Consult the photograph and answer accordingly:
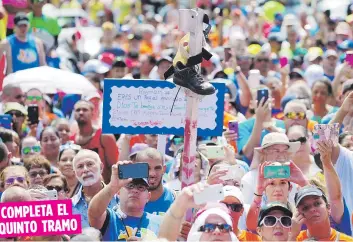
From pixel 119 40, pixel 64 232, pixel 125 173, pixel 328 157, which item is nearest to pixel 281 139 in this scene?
pixel 328 157

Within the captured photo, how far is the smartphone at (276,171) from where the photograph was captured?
29.5 feet

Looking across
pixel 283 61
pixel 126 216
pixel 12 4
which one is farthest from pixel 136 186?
pixel 283 61

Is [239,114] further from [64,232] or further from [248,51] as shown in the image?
[64,232]

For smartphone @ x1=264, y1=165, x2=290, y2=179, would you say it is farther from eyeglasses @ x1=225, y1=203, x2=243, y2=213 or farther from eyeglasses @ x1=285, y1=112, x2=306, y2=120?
eyeglasses @ x1=285, y1=112, x2=306, y2=120

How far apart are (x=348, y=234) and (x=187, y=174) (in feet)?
6.36

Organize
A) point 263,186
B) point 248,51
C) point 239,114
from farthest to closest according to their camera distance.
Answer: point 248,51, point 239,114, point 263,186

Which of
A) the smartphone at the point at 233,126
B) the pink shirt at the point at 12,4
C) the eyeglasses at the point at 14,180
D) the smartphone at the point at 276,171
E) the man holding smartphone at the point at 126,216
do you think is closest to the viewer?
the man holding smartphone at the point at 126,216

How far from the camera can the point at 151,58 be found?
56.1ft

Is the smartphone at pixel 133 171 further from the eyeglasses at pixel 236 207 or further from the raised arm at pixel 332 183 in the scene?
the raised arm at pixel 332 183

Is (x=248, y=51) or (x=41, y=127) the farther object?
(x=248, y=51)

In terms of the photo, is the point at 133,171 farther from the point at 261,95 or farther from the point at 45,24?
the point at 45,24

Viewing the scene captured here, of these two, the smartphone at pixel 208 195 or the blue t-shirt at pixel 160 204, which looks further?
the blue t-shirt at pixel 160 204

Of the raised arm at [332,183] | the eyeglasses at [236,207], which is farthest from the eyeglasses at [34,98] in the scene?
the eyeglasses at [236,207]

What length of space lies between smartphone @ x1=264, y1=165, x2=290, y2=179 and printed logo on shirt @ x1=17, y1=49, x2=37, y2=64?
22.6ft
